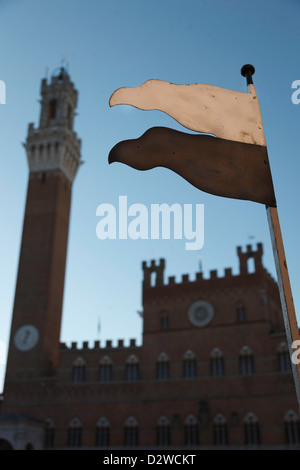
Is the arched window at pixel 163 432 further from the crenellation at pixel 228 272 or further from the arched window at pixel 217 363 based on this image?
the crenellation at pixel 228 272

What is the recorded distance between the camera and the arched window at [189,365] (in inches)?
1302

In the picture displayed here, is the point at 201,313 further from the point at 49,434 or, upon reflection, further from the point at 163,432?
the point at 49,434

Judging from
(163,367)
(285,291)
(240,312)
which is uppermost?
(240,312)

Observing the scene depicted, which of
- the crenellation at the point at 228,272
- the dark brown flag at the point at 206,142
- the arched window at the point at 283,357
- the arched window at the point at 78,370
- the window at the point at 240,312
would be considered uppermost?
the crenellation at the point at 228,272

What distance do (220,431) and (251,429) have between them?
1957 mm

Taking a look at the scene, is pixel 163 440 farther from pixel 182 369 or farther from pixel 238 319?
pixel 238 319

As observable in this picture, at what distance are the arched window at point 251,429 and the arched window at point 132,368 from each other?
7.92 m

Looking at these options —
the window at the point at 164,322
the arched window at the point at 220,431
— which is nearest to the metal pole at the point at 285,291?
the arched window at the point at 220,431

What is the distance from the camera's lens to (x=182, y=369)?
109 ft

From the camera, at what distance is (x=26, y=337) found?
3722 cm

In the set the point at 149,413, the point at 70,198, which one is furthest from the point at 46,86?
the point at 149,413

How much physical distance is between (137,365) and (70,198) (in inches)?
678

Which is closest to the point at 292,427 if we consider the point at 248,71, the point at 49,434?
the point at 49,434
